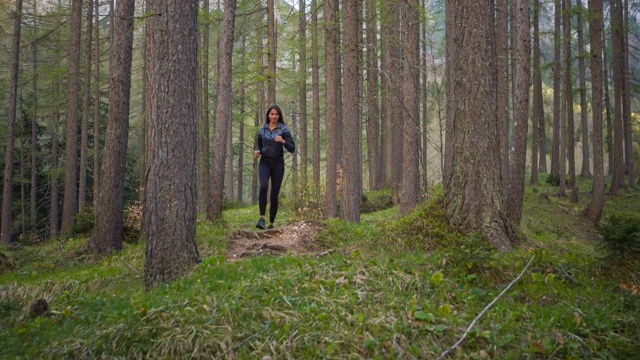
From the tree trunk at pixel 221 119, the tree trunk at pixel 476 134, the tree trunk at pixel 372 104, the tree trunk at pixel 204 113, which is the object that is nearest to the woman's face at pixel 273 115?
the tree trunk at pixel 221 119

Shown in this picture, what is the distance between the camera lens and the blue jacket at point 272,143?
327 inches

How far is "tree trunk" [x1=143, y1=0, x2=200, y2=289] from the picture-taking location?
17.7 ft

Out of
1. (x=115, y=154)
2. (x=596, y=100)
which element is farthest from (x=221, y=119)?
(x=596, y=100)

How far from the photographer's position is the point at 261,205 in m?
8.34

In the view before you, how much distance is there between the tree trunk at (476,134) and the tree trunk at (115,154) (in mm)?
6209

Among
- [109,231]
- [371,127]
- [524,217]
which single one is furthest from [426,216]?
[371,127]

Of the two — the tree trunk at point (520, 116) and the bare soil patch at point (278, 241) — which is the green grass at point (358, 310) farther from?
the tree trunk at point (520, 116)

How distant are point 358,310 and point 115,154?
645 cm

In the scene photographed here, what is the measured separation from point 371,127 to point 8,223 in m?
15.4

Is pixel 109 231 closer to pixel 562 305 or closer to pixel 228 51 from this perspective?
pixel 228 51

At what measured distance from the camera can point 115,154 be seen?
8516 millimetres

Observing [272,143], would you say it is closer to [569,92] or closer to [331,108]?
[331,108]

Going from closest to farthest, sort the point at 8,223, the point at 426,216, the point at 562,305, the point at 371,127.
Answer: the point at 562,305 < the point at 426,216 < the point at 8,223 < the point at 371,127

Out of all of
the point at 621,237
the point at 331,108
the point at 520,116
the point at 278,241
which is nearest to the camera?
the point at 621,237
